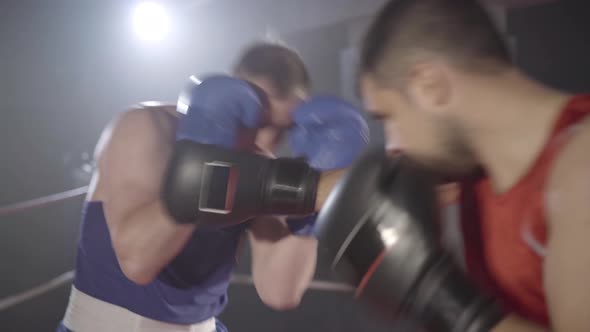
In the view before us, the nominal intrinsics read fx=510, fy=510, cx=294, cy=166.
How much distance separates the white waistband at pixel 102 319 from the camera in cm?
107

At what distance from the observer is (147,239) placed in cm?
92

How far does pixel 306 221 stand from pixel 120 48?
3.87m

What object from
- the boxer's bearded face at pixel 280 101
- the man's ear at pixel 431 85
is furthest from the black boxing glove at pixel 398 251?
the boxer's bearded face at pixel 280 101

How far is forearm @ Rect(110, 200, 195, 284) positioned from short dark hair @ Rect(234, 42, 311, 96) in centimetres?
47

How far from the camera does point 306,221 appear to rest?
130cm

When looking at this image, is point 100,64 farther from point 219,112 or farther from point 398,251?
point 398,251

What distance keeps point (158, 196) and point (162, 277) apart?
0.75 ft

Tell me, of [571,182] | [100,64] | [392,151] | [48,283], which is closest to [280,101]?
[392,151]

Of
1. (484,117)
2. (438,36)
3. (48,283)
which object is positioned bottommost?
(48,283)

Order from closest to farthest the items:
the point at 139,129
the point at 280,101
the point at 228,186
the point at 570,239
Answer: the point at 570,239
the point at 228,186
the point at 139,129
the point at 280,101

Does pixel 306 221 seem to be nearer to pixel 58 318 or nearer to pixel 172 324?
pixel 172 324

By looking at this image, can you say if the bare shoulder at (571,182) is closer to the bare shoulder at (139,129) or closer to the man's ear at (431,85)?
the man's ear at (431,85)

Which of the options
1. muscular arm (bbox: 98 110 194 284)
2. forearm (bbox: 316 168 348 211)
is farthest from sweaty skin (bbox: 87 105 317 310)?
forearm (bbox: 316 168 348 211)

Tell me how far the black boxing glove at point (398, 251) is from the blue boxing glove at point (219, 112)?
33 centimetres
